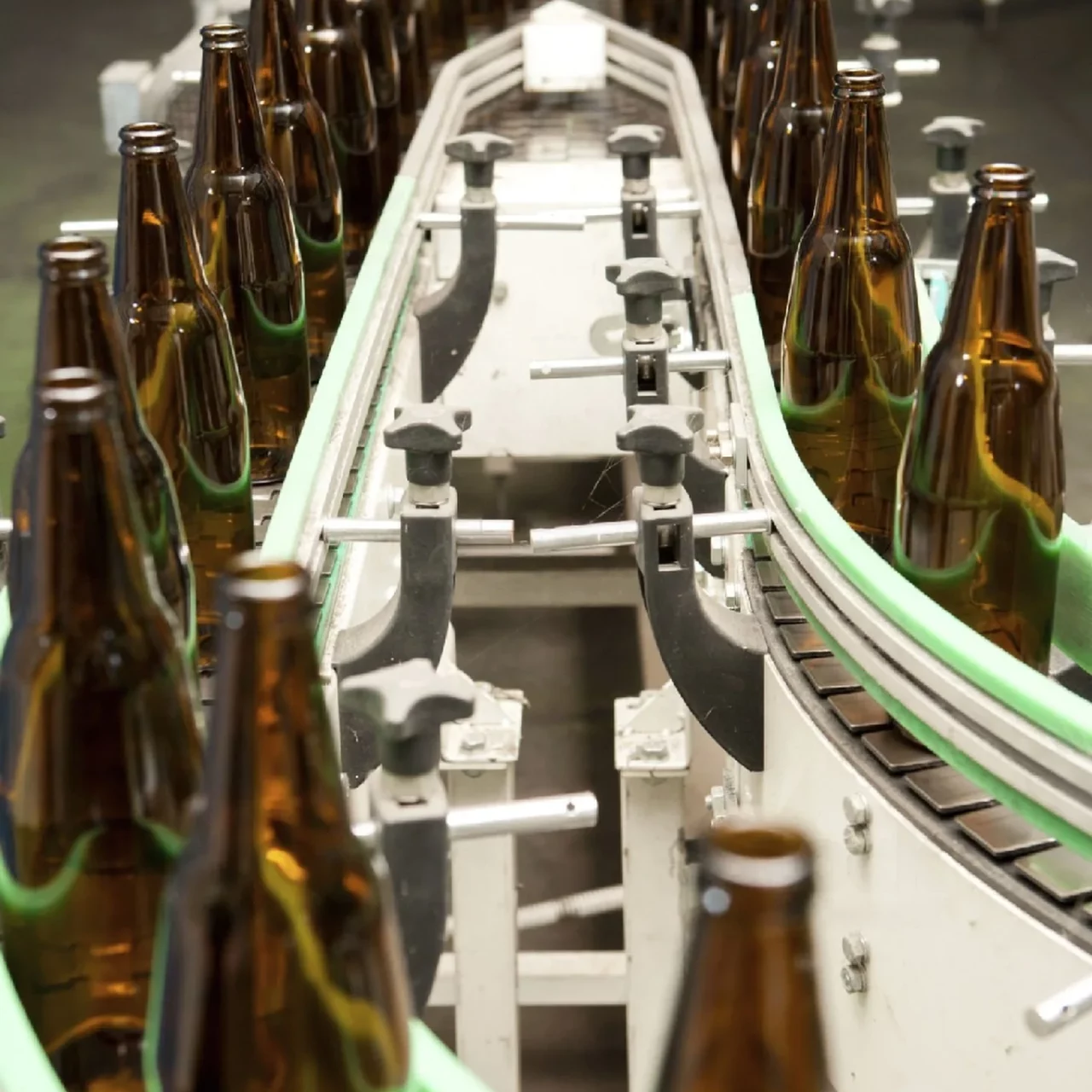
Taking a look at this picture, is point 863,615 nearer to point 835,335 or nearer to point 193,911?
A: point 835,335

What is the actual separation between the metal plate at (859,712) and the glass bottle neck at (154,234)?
1.27 feet

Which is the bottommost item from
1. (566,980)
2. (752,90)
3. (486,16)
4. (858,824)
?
(566,980)

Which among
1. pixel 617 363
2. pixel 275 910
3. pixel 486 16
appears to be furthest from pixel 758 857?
pixel 486 16

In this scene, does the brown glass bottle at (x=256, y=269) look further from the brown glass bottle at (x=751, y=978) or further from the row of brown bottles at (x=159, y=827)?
the brown glass bottle at (x=751, y=978)

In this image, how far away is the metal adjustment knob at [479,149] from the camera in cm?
128

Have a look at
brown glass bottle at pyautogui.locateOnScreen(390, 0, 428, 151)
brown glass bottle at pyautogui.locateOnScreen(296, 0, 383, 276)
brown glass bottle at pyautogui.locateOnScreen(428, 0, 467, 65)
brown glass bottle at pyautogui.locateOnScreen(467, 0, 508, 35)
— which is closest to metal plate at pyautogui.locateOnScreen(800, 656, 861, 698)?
brown glass bottle at pyautogui.locateOnScreen(296, 0, 383, 276)

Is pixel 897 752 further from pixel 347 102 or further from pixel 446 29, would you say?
pixel 446 29

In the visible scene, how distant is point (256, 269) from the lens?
102cm

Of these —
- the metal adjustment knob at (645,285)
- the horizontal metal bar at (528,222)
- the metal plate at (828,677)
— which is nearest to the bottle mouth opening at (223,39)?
the metal adjustment knob at (645,285)

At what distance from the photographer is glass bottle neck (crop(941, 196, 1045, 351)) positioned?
712 mm

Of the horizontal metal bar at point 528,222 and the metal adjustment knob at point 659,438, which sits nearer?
the metal adjustment knob at point 659,438

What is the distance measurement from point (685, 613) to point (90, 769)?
40 cm

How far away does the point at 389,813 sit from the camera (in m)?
0.51

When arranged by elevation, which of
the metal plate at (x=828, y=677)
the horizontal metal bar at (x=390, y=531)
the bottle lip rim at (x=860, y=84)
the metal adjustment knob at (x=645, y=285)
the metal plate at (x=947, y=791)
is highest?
the bottle lip rim at (x=860, y=84)
